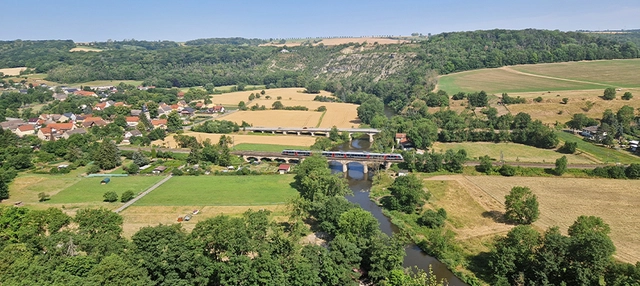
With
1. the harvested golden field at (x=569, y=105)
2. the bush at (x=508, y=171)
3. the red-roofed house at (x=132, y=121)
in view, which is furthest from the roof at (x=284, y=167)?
the harvested golden field at (x=569, y=105)

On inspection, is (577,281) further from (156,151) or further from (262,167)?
(156,151)

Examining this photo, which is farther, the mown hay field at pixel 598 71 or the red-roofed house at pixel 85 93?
the red-roofed house at pixel 85 93

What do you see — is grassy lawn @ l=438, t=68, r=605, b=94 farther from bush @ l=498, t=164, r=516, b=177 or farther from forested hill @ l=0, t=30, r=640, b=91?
bush @ l=498, t=164, r=516, b=177

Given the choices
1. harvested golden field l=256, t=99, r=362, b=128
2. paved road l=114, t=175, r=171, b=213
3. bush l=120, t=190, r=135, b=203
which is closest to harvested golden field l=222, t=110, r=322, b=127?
harvested golden field l=256, t=99, r=362, b=128

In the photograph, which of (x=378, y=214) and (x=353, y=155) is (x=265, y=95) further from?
(x=378, y=214)

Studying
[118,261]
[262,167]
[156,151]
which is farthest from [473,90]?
[118,261]

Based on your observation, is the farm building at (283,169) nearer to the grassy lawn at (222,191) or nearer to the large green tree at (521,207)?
the grassy lawn at (222,191)
